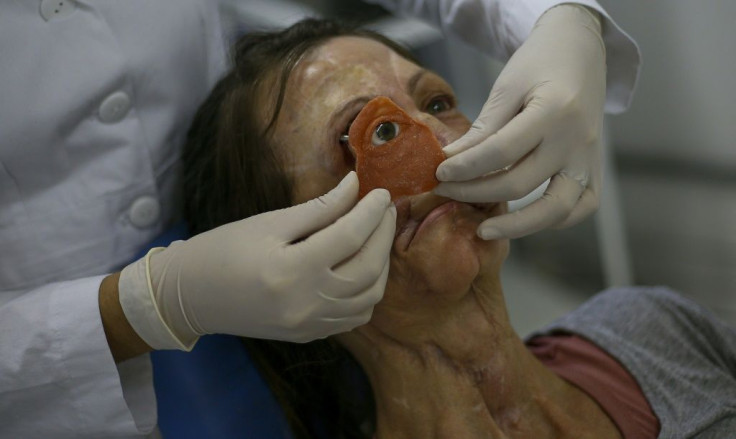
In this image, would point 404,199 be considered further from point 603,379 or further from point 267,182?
point 603,379

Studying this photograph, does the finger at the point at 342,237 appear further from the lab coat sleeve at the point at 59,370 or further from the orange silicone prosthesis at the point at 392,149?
the lab coat sleeve at the point at 59,370

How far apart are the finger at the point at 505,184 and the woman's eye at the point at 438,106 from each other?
22 centimetres

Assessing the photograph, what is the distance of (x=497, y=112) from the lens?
4.34ft

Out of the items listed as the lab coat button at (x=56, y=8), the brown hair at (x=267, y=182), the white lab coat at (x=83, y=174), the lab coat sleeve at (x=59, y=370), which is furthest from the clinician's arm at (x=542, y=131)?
the lab coat button at (x=56, y=8)

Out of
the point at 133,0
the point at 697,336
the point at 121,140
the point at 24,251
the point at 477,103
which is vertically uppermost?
the point at 133,0

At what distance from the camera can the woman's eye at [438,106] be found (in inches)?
57.4

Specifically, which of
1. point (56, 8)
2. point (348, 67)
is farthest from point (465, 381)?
point (56, 8)

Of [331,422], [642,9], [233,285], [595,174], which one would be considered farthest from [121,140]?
[642,9]

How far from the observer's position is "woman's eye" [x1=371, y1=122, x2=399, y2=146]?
1.21 metres

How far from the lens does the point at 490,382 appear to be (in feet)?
4.75

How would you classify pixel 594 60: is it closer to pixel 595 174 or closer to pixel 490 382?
pixel 595 174

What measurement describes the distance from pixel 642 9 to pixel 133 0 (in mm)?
1746

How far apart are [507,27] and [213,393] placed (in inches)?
36.1

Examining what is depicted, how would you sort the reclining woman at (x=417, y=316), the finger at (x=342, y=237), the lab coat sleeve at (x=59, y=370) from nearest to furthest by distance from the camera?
the finger at (x=342, y=237), the lab coat sleeve at (x=59, y=370), the reclining woman at (x=417, y=316)
